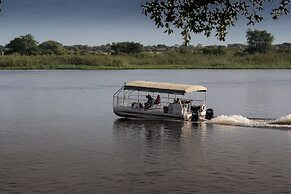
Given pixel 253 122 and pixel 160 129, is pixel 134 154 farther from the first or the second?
pixel 253 122

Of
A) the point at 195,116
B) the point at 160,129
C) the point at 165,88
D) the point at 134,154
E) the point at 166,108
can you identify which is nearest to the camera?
the point at 134,154

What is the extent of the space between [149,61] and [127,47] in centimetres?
3307

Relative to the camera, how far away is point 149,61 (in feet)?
406

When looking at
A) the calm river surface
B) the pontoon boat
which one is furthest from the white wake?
the pontoon boat

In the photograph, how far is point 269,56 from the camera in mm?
125438

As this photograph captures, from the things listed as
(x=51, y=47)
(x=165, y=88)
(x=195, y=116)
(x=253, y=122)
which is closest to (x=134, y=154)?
(x=195, y=116)

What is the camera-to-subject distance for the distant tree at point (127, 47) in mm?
152750

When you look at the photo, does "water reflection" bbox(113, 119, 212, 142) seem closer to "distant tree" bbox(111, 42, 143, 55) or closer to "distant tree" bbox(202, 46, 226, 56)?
"distant tree" bbox(202, 46, 226, 56)

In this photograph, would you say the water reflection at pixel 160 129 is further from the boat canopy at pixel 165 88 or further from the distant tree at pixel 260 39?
the distant tree at pixel 260 39

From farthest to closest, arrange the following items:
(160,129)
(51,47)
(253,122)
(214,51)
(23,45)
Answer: (51,47) → (23,45) → (214,51) → (253,122) → (160,129)

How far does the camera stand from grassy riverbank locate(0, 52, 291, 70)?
4651 inches

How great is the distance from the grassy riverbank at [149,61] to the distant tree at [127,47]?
25.2 meters

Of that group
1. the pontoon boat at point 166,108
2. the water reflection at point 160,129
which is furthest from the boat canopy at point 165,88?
the water reflection at point 160,129

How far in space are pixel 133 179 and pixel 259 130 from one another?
14992 mm
